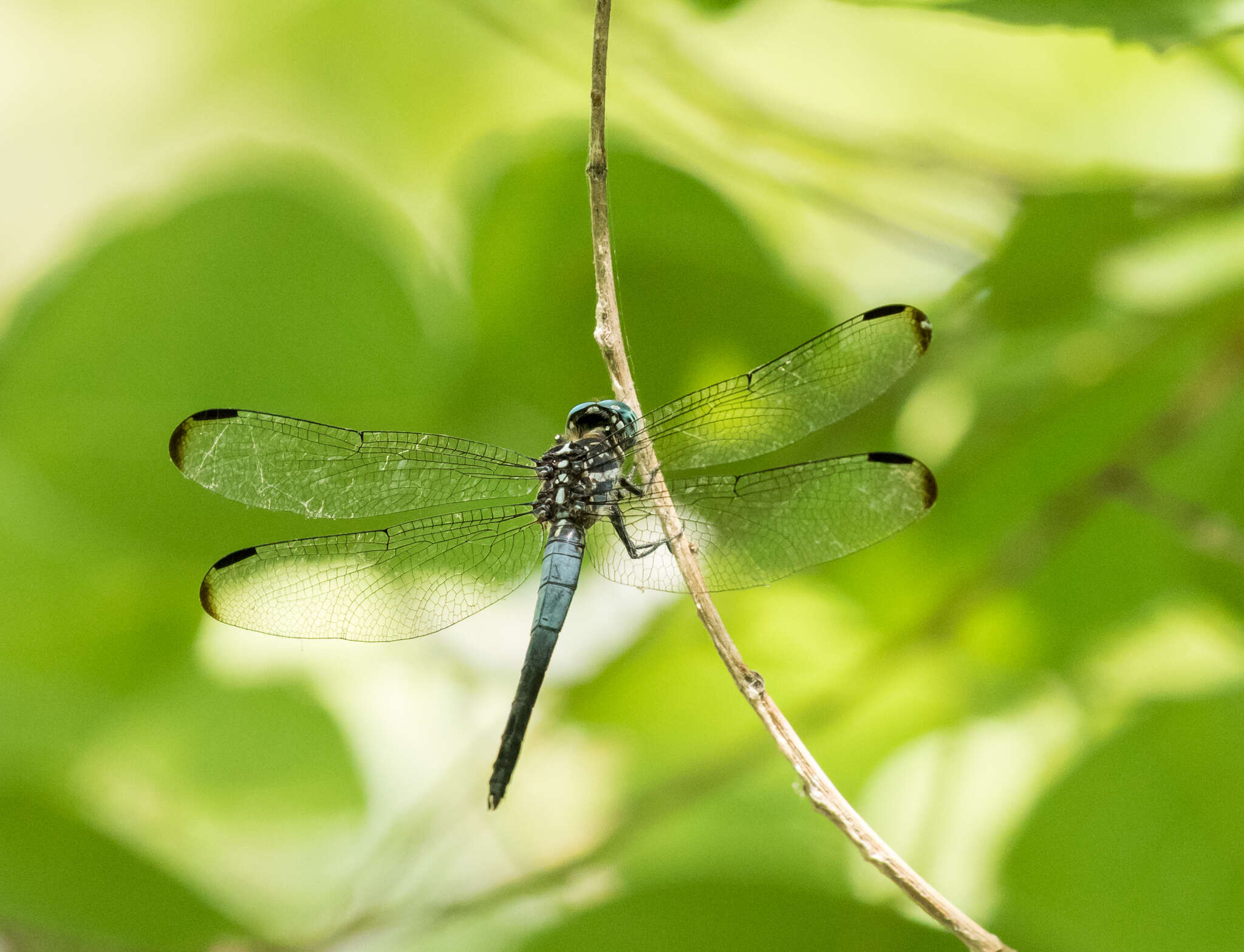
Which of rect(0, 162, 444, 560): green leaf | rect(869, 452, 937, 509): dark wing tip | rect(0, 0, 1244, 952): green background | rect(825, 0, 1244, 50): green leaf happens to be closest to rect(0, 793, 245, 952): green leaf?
rect(0, 0, 1244, 952): green background

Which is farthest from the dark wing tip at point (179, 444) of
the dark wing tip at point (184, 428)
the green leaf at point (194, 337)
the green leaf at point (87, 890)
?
the green leaf at point (87, 890)

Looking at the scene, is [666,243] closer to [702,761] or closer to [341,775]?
[702,761]

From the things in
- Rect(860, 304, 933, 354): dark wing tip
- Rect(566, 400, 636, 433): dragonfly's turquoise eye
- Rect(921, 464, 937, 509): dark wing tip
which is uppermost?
Rect(566, 400, 636, 433): dragonfly's turquoise eye

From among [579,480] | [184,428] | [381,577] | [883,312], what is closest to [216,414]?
[184,428]

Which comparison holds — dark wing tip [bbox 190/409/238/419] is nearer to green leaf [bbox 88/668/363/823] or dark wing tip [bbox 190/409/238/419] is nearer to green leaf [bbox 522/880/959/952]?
green leaf [bbox 88/668/363/823]

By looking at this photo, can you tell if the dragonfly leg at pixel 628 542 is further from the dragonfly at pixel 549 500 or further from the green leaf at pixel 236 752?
the green leaf at pixel 236 752

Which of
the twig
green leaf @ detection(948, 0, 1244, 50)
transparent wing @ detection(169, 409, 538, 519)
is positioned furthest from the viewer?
transparent wing @ detection(169, 409, 538, 519)
